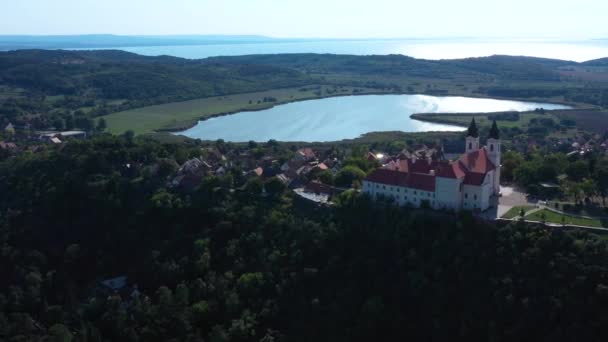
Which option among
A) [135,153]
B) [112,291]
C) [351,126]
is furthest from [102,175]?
[351,126]

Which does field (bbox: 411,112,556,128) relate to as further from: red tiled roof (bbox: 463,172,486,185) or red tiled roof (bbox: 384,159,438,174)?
red tiled roof (bbox: 463,172,486,185)

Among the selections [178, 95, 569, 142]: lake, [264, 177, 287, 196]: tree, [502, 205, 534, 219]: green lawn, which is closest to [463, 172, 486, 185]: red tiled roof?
[502, 205, 534, 219]: green lawn

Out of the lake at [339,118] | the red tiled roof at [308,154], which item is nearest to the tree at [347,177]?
the red tiled roof at [308,154]

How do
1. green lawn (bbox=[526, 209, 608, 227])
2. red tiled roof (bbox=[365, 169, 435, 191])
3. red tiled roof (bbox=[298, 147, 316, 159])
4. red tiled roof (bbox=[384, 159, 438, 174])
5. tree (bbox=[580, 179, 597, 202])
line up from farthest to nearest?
red tiled roof (bbox=[298, 147, 316, 159]), red tiled roof (bbox=[384, 159, 438, 174]), red tiled roof (bbox=[365, 169, 435, 191]), tree (bbox=[580, 179, 597, 202]), green lawn (bbox=[526, 209, 608, 227])

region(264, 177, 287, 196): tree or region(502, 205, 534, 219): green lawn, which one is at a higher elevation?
region(502, 205, 534, 219): green lawn

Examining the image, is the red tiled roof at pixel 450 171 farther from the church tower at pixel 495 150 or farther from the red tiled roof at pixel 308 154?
the red tiled roof at pixel 308 154

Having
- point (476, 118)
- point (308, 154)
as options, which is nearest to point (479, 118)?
point (476, 118)

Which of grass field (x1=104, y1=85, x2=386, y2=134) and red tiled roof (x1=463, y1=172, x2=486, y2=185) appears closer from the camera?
red tiled roof (x1=463, y1=172, x2=486, y2=185)
